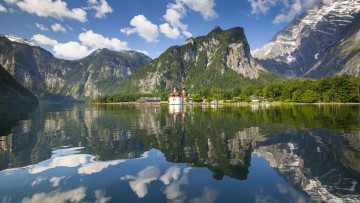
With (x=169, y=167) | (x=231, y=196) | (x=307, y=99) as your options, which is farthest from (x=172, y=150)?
(x=307, y=99)

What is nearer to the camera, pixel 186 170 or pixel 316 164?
pixel 186 170

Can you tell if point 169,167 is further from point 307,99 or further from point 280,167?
point 307,99

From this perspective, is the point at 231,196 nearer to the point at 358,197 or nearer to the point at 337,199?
the point at 337,199

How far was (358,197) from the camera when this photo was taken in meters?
14.6

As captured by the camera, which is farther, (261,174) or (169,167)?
(169,167)

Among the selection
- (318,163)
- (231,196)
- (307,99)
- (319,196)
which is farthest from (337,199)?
(307,99)

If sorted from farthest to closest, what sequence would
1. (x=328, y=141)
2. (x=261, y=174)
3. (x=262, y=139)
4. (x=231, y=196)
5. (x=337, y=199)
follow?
(x=262, y=139), (x=328, y=141), (x=261, y=174), (x=231, y=196), (x=337, y=199)

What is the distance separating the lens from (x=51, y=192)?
1652cm

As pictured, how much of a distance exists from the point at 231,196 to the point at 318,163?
10230 millimetres

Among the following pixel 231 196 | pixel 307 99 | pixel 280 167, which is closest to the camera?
pixel 231 196

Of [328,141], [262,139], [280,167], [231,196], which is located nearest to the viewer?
[231,196]

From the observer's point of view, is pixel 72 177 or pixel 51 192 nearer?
pixel 51 192

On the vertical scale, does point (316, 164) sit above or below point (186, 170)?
above

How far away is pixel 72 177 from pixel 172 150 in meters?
11.2
